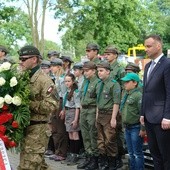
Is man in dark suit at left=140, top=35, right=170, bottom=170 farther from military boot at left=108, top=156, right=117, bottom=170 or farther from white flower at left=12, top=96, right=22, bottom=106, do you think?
military boot at left=108, top=156, right=117, bottom=170

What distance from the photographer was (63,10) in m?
25.9

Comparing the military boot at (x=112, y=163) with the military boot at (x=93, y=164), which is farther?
the military boot at (x=93, y=164)

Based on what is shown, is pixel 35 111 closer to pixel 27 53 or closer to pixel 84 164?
pixel 27 53

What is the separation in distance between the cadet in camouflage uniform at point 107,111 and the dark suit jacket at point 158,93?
1687 mm

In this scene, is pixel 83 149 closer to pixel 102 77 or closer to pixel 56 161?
pixel 56 161

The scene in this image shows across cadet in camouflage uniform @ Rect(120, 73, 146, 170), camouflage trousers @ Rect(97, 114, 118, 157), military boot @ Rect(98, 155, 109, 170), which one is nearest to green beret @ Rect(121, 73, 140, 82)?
cadet in camouflage uniform @ Rect(120, 73, 146, 170)

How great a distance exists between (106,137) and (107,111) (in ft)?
1.51

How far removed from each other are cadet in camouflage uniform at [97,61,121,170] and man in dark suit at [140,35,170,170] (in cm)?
165

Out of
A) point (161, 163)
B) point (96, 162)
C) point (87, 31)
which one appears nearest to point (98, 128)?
point (96, 162)

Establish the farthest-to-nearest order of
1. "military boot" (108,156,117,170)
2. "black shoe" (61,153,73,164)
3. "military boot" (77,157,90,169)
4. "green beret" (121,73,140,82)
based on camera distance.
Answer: "black shoe" (61,153,73,164), "military boot" (77,157,90,169), "military boot" (108,156,117,170), "green beret" (121,73,140,82)

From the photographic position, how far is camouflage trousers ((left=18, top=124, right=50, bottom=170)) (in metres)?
5.43

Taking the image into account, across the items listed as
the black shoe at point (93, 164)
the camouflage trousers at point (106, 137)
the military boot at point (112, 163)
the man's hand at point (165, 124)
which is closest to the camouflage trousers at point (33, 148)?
the man's hand at point (165, 124)

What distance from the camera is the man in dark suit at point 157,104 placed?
535cm

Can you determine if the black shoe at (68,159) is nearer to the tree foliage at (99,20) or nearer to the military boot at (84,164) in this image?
the military boot at (84,164)
